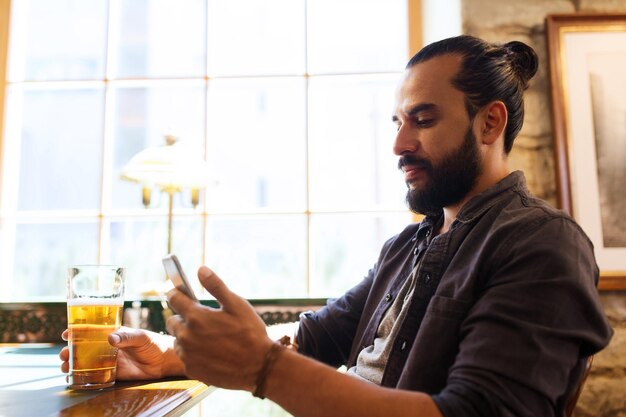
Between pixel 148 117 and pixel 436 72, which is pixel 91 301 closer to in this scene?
pixel 436 72

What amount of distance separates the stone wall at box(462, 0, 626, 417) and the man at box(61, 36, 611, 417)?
65 cm

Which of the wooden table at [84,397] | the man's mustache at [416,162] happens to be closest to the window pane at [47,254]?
the wooden table at [84,397]

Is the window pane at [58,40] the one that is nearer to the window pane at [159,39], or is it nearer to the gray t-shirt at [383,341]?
the window pane at [159,39]

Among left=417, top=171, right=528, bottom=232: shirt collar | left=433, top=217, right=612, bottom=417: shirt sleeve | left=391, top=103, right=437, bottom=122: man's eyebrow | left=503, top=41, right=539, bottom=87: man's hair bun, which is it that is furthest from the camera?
left=503, top=41, right=539, bottom=87: man's hair bun

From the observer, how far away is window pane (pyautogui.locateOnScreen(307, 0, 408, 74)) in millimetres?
2320

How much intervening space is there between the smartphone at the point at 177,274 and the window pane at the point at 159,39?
169 centimetres

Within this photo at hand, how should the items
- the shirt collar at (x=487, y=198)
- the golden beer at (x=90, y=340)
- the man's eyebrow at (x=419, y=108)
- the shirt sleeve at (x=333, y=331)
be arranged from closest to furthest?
the golden beer at (x=90, y=340) < the shirt collar at (x=487, y=198) < the man's eyebrow at (x=419, y=108) < the shirt sleeve at (x=333, y=331)

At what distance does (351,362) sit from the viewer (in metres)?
1.24

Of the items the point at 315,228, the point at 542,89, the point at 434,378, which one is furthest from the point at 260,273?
the point at 434,378

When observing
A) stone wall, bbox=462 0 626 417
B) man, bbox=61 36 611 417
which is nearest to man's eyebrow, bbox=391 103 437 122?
man, bbox=61 36 611 417

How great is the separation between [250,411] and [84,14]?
1835 millimetres

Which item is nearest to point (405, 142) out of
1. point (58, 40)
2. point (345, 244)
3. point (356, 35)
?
point (345, 244)

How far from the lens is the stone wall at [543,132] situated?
1736 mm

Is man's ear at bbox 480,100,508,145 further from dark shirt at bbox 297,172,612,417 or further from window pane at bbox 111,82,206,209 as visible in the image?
window pane at bbox 111,82,206,209
